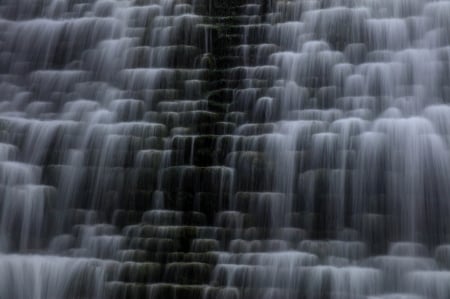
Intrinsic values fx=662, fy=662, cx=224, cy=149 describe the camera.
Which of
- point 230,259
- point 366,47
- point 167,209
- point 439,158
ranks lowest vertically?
point 230,259

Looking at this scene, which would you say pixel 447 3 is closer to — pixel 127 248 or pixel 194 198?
pixel 194 198

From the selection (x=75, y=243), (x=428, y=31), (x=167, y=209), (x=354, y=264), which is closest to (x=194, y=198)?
(x=167, y=209)

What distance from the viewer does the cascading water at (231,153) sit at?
7871mm

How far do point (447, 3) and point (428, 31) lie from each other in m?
0.60

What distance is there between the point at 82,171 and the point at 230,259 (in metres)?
2.47

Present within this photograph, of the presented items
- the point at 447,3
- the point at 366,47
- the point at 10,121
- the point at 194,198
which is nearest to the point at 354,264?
the point at 194,198

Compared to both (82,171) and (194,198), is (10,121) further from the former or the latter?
(194,198)

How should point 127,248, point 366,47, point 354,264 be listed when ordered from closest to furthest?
1. point 354,264
2. point 127,248
3. point 366,47

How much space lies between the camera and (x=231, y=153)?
8.89 meters

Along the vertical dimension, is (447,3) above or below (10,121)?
above

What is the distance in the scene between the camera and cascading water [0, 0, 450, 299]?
310 inches

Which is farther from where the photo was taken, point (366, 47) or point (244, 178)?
point (366, 47)

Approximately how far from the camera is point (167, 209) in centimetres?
864

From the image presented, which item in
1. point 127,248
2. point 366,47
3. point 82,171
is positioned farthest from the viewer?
point 366,47
